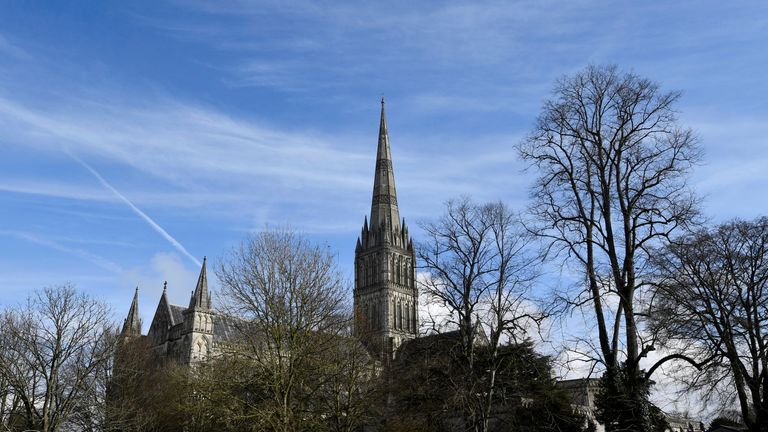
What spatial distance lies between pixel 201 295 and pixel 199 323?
9.51 feet

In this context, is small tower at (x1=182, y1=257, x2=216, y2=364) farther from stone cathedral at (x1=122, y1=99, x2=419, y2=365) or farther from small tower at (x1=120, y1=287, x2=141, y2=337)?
small tower at (x1=120, y1=287, x2=141, y2=337)

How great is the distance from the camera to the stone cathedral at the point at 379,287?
64000 mm

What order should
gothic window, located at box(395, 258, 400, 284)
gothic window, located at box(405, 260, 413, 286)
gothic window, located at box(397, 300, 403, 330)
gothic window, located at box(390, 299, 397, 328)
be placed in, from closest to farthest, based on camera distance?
gothic window, located at box(390, 299, 397, 328) → gothic window, located at box(397, 300, 403, 330) → gothic window, located at box(395, 258, 400, 284) → gothic window, located at box(405, 260, 413, 286)

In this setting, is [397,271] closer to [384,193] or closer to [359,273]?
[359,273]

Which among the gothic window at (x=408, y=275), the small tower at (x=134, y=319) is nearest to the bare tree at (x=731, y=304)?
the small tower at (x=134, y=319)

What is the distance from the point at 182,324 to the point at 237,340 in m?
43.7

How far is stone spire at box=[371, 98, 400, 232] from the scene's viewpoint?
87.8 meters

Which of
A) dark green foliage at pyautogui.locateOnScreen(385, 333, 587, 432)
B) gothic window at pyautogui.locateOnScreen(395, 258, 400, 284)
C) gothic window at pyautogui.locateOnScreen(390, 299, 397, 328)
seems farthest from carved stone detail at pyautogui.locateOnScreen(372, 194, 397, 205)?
dark green foliage at pyautogui.locateOnScreen(385, 333, 587, 432)

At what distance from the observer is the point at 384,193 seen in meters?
89.2

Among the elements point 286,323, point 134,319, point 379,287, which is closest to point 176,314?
point 134,319

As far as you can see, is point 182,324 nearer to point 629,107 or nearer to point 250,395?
point 250,395

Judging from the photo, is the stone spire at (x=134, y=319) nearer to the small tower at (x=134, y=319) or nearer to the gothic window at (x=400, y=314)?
the small tower at (x=134, y=319)

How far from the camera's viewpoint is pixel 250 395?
22.7m

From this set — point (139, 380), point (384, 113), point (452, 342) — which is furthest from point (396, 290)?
point (452, 342)
